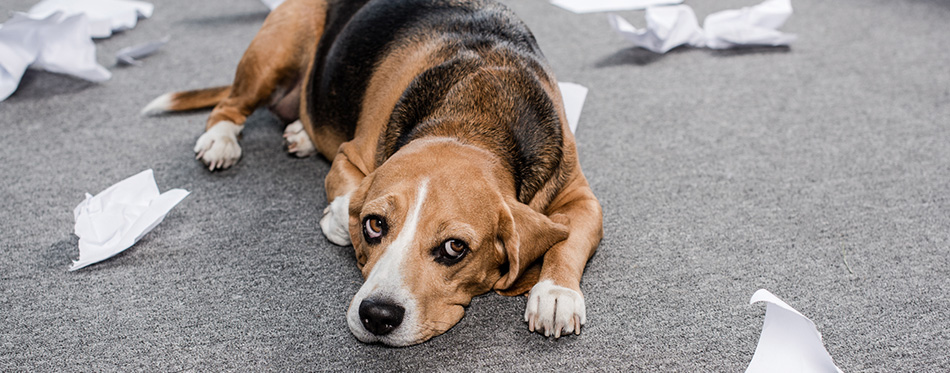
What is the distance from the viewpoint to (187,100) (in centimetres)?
359

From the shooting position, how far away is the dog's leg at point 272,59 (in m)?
3.37

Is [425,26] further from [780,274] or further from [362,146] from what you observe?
[780,274]

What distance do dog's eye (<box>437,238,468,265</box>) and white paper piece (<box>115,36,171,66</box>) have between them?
124 inches

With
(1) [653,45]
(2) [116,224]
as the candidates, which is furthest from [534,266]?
(1) [653,45]

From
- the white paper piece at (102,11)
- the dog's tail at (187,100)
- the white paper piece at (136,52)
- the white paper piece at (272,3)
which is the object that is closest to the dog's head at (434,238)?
the dog's tail at (187,100)

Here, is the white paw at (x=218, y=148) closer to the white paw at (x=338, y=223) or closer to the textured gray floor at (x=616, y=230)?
the textured gray floor at (x=616, y=230)

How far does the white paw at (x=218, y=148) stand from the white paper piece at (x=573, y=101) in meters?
1.59

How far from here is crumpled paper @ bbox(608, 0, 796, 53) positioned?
4.42m

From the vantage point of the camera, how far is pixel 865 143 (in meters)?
3.35

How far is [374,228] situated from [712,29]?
10.9 ft

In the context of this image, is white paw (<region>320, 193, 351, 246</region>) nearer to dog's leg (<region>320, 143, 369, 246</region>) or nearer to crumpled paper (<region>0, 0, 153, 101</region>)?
dog's leg (<region>320, 143, 369, 246</region>)

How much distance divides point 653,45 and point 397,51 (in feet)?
7.21

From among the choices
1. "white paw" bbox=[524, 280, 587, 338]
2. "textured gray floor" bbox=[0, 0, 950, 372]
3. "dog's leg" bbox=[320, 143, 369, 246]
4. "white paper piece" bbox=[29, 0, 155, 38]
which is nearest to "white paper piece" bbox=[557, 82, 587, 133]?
"textured gray floor" bbox=[0, 0, 950, 372]

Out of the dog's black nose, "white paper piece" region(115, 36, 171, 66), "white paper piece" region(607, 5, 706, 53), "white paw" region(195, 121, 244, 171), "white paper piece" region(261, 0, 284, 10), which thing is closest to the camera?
the dog's black nose
